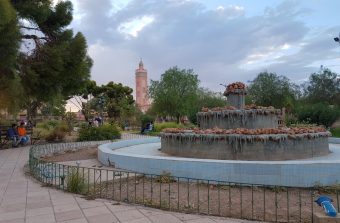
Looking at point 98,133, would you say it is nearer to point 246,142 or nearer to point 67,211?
point 246,142

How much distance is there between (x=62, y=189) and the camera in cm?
809

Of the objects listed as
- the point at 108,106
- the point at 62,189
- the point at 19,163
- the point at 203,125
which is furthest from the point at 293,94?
the point at 62,189

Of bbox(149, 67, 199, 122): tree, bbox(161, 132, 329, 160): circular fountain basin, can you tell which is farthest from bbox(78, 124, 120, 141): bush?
bbox(149, 67, 199, 122): tree

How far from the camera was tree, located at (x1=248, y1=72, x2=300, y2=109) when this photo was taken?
48125 mm

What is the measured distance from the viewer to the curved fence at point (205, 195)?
6.35 metres

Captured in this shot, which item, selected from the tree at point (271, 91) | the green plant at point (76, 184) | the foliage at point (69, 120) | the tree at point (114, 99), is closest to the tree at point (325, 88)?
the tree at point (271, 91)

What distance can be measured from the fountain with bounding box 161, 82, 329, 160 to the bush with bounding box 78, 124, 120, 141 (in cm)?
1102

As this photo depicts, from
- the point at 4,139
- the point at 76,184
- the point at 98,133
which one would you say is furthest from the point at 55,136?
the point at 76,184

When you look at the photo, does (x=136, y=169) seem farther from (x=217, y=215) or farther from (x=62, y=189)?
(x=217, y=215)

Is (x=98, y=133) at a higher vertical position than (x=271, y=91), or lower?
lower

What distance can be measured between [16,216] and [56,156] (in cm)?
887

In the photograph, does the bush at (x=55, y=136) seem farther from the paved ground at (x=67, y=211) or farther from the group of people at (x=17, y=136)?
the paved ground at (x=67, y=211)

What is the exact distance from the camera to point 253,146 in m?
10.1

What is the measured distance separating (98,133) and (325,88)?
36.6m
